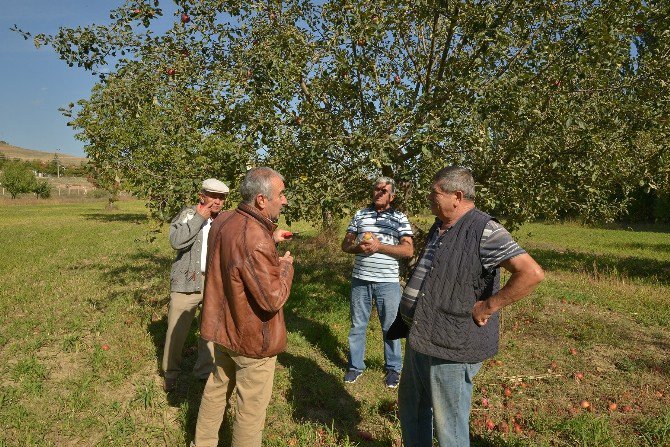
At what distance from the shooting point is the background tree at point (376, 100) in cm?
498

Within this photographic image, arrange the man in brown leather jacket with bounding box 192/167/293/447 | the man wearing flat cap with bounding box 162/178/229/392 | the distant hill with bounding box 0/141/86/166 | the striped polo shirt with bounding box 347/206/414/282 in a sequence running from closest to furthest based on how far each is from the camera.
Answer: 1. the man in brown leather jacket with bounding box 192/167/293/447
2. the man wearing flat cap with bounding box 162/178/229/392
3. the striped polo shirt with bounding box 347/206/414/282
4. the distant hill with bounding box 0/141/86/166

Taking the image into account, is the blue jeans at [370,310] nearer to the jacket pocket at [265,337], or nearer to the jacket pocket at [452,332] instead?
the jacket pocket at [265,337]

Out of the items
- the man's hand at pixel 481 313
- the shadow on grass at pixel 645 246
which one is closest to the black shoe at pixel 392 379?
the man's hand at pixel 481 313

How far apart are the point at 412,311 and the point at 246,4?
5227mm

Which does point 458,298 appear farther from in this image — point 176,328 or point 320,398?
point 176,328

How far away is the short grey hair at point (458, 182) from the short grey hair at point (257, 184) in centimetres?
115

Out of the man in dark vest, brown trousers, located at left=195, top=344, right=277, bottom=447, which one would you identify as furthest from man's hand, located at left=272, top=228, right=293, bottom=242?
the man in dark vest

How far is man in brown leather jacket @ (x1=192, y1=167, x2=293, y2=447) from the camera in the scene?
10.6ft

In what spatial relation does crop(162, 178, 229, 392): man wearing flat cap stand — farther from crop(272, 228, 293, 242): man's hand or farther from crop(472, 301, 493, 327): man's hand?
crop(472, 301, 493, 327): man's hand

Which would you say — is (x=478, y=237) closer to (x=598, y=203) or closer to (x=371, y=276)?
(x=371, y=276)

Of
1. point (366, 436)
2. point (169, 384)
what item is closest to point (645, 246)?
point (366, 436)

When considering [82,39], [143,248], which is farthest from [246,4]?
[143,248]

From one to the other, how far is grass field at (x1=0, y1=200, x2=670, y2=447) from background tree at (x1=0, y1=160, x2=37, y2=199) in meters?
53.0

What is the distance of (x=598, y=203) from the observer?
8.48 meters
